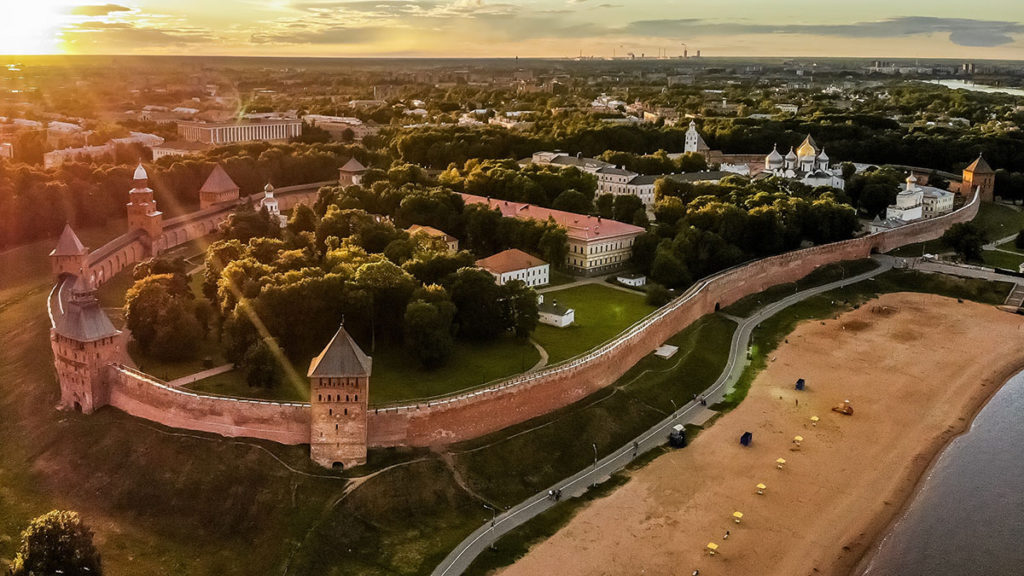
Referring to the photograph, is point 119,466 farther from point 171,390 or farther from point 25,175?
point 25,175

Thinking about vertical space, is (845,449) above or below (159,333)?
below

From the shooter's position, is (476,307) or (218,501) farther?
(476,307)

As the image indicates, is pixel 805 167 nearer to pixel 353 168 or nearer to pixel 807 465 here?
pixel 353 168

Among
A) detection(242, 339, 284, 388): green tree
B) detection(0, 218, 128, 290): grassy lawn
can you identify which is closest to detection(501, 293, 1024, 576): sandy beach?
detection(242, 339, 284, 388): green tree

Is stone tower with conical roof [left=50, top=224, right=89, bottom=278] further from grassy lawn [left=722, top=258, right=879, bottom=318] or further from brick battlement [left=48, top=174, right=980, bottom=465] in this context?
grassy lawn [left=722, top=258, right=879, bottom=318]

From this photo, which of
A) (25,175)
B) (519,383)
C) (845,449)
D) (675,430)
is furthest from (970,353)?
(25,175)

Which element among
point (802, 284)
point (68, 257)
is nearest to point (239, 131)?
point (68, 257)

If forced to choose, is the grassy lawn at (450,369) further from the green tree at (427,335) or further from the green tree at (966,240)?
the green tree at (966,240)
